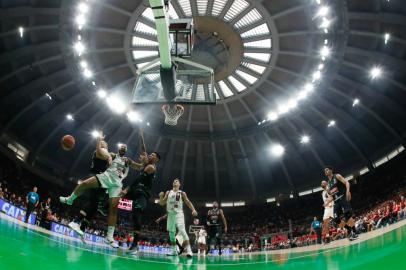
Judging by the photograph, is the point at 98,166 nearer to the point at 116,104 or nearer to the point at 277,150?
the point at 116,104

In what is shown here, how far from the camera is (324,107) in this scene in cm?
2805

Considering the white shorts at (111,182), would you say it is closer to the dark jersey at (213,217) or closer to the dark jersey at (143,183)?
the dark jersey at (143,183)

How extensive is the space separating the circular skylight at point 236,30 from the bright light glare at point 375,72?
7.31 meters

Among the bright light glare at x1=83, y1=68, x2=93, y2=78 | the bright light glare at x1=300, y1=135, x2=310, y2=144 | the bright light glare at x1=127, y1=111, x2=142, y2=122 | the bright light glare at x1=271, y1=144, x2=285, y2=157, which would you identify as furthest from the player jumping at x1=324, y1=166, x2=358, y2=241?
the bright light glare at x1=271, y1=144, x2=285, y2=157

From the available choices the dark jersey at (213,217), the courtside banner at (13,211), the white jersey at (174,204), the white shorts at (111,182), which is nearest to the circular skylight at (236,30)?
the courtside banner at (13,211)

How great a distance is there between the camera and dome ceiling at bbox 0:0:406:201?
21.7 metres

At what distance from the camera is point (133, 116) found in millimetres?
30438

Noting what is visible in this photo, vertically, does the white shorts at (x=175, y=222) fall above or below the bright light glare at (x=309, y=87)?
below

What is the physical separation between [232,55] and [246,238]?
16.9m

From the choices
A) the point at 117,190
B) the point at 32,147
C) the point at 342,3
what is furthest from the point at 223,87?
the point at 117,190

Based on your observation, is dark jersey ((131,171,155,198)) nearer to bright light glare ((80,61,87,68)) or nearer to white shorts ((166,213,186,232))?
white shorts ((166,213,186,232))

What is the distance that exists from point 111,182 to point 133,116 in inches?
926

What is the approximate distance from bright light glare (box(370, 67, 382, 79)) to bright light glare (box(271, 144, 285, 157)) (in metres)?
11.5

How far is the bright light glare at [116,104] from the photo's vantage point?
28614mm
